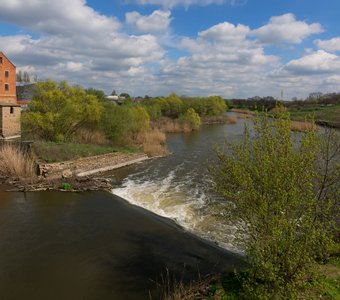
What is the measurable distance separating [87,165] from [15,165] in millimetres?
4893

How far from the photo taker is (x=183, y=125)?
50812 mm

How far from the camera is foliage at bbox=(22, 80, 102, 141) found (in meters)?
25.8

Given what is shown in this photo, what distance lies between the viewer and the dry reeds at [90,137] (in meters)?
29.6

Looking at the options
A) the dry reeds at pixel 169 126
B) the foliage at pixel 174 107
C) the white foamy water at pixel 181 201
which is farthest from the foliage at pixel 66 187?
the foliage at pixel 174 107

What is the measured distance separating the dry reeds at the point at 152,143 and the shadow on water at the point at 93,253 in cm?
1547

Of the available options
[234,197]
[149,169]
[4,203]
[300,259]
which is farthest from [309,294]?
[149,169]

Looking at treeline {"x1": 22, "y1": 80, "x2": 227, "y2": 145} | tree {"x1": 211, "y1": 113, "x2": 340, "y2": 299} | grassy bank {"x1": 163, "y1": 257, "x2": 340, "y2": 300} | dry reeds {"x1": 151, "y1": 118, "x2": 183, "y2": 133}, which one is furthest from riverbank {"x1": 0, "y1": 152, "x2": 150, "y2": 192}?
dry reeds {"x1": 151, "y1": 118, "x2": 183, "y2": 133}

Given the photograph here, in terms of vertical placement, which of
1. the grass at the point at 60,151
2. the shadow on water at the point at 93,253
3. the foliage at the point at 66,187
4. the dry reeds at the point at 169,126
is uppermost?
the dry reeds at the point at 169,126

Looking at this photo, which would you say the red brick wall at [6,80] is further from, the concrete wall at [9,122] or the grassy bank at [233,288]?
the grassy bank at [233,288]

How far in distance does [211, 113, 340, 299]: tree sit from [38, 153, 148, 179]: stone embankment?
48.9 ft

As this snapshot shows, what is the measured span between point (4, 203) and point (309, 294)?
13872 mm

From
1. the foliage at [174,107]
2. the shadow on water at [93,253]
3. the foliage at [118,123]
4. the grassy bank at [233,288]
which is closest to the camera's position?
the grassy bank at [233,288]

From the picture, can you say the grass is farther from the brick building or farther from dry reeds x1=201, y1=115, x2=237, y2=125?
dry reeds x1=201, y1=115, x2=237, y2=125

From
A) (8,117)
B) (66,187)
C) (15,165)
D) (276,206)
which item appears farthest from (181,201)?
(8,117)
